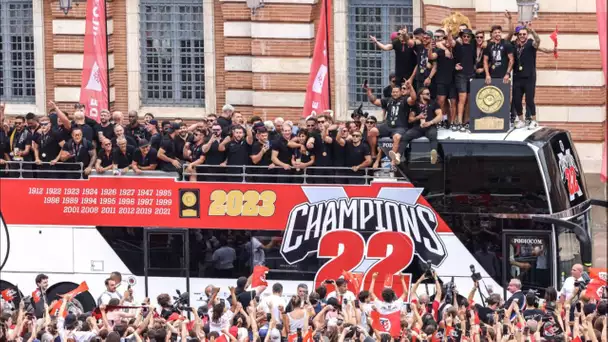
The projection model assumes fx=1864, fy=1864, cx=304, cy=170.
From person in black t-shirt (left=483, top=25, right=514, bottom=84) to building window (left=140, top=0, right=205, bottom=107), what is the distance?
1102 centimetres

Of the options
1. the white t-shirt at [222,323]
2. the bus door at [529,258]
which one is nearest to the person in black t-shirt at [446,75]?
the bus door at [529,258]

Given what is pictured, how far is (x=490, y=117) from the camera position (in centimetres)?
2852

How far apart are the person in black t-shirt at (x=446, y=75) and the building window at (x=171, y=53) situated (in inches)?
426

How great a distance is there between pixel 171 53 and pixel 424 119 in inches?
458

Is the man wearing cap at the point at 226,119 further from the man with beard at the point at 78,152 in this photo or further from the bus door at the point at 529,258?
the bus door at the point at 529,258

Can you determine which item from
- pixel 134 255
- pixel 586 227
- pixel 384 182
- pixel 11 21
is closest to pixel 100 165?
pixel 134 255

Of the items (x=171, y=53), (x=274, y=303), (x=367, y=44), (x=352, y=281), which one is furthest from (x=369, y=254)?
(x=171, y=53)

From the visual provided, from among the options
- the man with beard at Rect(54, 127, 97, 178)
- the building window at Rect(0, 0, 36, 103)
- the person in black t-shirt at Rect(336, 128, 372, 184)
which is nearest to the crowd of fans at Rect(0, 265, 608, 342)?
the person in black t-shirt at Rect(336, 128, 372, 184)

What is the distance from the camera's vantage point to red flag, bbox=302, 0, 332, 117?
34688 millimetres

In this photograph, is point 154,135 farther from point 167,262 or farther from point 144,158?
point 167,262

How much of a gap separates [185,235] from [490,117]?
16.8 feet

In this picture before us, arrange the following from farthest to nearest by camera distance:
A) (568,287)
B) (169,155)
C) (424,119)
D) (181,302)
→ (169,155) < (424,119) < (181,302) < (568,287)

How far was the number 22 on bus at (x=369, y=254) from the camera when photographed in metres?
28.7

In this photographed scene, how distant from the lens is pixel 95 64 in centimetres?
3453
